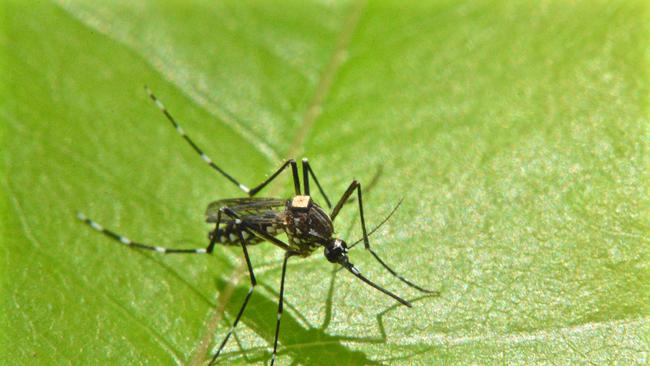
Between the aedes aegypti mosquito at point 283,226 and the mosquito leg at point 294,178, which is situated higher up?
the mosquito leg at point 294,178

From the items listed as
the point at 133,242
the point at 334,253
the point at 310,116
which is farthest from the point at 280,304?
the point at 310,116

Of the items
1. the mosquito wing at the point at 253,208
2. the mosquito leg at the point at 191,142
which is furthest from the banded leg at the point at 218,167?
the mosquito wing at the point at 253,208

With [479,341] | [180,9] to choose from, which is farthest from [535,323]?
[180,9]

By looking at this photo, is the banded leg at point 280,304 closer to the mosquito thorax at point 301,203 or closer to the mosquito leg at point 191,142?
the mosquito thorax at point 301,203

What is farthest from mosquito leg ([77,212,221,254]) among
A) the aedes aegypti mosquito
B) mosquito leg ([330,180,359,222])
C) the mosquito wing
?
mosquito leg ([330,180,359,222])

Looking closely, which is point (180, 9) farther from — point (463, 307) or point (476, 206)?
point (463, 307)

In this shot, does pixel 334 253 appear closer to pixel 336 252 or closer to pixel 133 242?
pixel 336 252

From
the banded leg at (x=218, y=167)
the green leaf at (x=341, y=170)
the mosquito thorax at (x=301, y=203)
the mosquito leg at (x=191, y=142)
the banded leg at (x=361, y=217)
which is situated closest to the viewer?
the green leaf at (x=341, y=170)

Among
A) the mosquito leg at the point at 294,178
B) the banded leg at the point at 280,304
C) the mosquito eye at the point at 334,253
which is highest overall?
the mosquito leg at the point at 294,178
